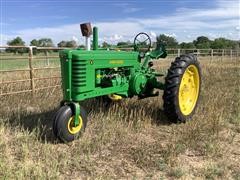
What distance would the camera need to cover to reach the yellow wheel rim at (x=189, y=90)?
6.74 meters

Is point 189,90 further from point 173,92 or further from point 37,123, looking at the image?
point 37,123

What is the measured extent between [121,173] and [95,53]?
6.74 feet

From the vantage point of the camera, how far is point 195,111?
7.11m

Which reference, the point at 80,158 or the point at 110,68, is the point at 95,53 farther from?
the point at 80,158

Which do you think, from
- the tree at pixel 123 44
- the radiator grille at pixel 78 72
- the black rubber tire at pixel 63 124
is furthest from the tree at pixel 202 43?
the black rubber tire at pixel 63 124

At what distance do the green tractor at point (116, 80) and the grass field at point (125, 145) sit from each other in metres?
0.27

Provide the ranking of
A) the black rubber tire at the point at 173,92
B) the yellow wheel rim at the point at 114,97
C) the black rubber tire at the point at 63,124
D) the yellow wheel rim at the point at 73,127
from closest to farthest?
1. the black rubber tire at the point at 63,124
2. the yellow wheel rim at the point at 73,127
3. the black rubber tire at the point at 173,92
4. the yellow wheel rim at the point at 114,97

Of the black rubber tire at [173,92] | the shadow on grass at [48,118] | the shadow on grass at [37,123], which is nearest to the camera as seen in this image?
the shadow on grass at [37,123]

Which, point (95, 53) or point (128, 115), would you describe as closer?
point (95, 53)

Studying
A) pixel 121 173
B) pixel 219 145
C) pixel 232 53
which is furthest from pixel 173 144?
pixel 232 53

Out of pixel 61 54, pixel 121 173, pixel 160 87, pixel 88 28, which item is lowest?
pixel 121 173

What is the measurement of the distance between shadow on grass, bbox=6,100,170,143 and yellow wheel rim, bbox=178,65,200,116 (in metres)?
0.43

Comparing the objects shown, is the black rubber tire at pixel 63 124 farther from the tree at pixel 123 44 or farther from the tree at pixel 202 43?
the tree at pixel 202 43

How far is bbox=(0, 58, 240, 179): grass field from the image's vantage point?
14.4 ft
